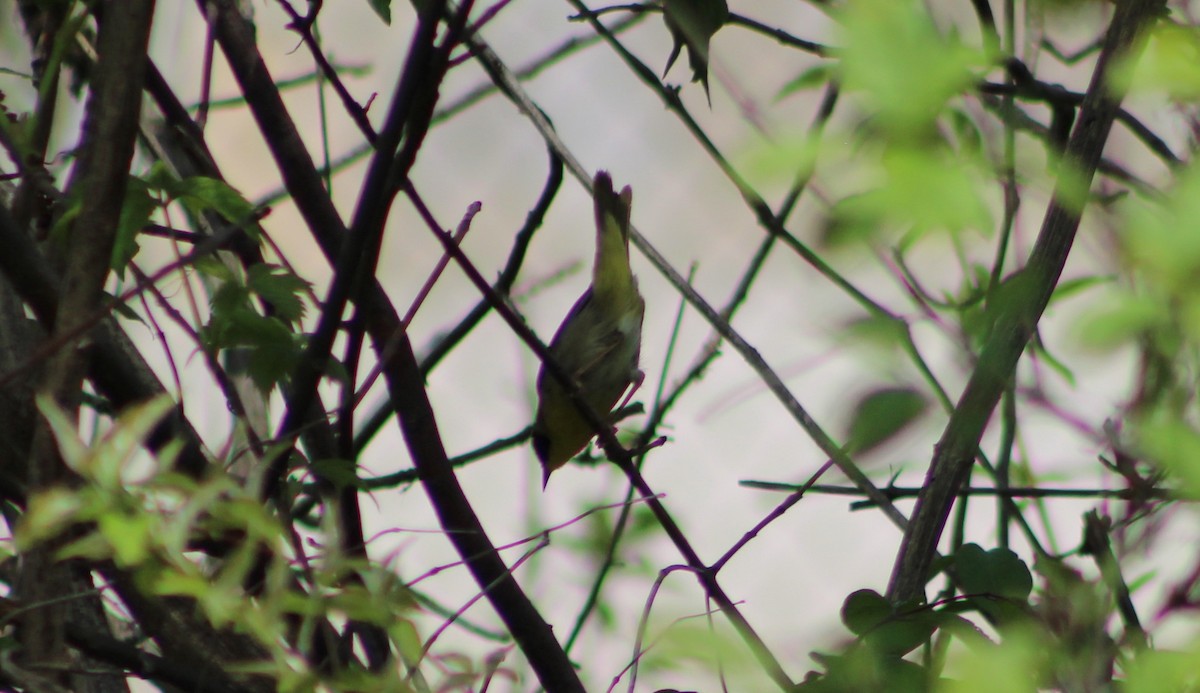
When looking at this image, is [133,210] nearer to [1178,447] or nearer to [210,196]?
[210,196]

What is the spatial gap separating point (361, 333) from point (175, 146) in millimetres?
822

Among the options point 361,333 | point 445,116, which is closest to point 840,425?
point 361,333

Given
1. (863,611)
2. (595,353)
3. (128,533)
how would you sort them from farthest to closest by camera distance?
(595,353)
(863,611)
(128,533)

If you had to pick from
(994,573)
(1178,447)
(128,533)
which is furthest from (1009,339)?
(128,533)

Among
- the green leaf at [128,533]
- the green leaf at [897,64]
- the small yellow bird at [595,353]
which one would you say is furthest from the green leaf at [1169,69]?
the small yellow bird at [595,353]

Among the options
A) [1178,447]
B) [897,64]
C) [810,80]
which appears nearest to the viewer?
[897,64]

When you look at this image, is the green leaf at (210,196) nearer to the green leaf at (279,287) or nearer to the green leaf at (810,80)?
the green leaf at (279,287)

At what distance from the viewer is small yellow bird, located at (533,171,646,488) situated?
169 inches

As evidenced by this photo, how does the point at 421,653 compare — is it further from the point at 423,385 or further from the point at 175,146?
the point at 175,146

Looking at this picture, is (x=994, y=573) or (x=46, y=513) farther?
(x=994, y=573)

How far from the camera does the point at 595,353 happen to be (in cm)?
448

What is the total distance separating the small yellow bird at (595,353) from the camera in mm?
4293

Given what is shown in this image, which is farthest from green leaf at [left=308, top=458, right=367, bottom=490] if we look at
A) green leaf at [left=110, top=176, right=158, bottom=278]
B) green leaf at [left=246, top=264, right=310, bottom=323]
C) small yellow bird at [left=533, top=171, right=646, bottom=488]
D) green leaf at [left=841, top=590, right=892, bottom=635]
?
small yellow bird at [left=533, top=171, right=646, bottom=488]

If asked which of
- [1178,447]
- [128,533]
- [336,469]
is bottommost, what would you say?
[1178,447]
